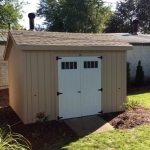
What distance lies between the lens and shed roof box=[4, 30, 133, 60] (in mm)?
6354

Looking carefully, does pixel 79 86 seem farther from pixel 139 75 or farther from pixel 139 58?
pixel 139 58

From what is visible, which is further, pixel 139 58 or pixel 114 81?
pixel 139 58

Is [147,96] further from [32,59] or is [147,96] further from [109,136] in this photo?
[32,59]

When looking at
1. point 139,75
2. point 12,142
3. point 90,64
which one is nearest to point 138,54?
point 139,75

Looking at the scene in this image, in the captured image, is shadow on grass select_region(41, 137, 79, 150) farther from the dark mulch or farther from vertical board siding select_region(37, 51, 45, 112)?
vertical board siding select_region(37, 51, 45, 112)

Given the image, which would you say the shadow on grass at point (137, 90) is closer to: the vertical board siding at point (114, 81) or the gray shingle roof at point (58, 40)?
the vertical board siding at point (114, 81)

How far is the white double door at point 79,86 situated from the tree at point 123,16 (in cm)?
2949

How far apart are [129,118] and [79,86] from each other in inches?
80.6

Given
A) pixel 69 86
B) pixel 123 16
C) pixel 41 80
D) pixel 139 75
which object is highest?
pixel 123 16

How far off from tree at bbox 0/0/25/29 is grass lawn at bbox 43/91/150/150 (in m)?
10.5

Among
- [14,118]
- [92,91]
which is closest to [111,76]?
[92,91]

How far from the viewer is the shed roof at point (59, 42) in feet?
20.8

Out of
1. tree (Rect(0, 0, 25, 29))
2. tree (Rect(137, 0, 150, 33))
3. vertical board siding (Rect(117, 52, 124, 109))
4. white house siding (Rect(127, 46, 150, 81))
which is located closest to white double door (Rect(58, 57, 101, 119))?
vertical board siding (Rect(117, 52, 124, 109))

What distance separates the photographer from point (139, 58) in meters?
14.0
